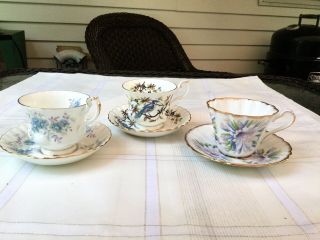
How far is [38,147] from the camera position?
1.70 feet

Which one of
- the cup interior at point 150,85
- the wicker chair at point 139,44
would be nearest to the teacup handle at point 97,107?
the cup interior at point 150,85

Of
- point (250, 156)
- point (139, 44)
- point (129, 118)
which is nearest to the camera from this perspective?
point (250, 156)

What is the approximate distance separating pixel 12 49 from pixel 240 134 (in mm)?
1580

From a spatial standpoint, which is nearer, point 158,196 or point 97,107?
point 158,196

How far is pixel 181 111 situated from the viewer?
0.70m

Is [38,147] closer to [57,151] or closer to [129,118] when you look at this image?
[57,151]

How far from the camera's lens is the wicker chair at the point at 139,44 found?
162cm

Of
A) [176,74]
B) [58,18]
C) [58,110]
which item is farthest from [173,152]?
[58,18]

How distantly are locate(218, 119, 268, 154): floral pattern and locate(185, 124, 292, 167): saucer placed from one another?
18 mm

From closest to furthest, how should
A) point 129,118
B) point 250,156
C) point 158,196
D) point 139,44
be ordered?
point 158,196 < point 250,156 < point 129,118 < point 139,44

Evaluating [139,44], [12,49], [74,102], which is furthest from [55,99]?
[12,49]

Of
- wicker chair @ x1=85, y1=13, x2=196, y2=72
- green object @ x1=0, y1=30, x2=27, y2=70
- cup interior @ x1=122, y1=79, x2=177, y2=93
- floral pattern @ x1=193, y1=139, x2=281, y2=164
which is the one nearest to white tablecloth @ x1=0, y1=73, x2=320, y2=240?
floral pattern @ x1=193, y1=139, x2=281, y2=164

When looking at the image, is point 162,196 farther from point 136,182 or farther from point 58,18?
point 58,18

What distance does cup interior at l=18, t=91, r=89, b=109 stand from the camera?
1.80 ft
